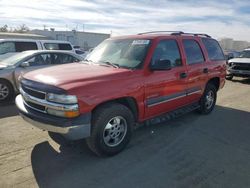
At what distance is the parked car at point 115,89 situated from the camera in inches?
132

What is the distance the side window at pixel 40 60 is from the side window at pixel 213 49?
4874 millimetres

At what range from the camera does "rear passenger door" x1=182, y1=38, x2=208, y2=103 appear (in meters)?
5.34

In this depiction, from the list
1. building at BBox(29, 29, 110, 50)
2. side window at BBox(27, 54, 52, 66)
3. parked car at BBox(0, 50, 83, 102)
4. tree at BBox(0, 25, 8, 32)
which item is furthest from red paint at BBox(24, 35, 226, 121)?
tree at BBox(0, 25, 8, 32)

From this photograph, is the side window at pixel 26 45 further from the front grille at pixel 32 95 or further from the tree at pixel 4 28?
the tree at pixel 4 28

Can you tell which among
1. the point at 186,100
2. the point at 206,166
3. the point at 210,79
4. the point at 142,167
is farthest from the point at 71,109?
the point at 210,79

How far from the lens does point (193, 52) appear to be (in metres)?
5.59

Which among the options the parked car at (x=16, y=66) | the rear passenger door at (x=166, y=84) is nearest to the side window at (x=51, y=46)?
the parked car at (x=16, y=66)

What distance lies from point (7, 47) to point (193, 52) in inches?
316

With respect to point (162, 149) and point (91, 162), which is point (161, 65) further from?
point (91, 162)

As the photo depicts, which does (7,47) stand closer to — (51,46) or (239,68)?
(51,46)

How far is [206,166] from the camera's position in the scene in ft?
12.3

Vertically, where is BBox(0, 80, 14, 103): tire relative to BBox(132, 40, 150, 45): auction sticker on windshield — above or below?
below

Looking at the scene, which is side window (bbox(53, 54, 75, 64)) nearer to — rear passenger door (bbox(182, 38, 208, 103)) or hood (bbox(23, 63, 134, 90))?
hood (bbox(23, 63, 134, 90))

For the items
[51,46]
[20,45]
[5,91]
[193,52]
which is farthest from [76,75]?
[20,45]
